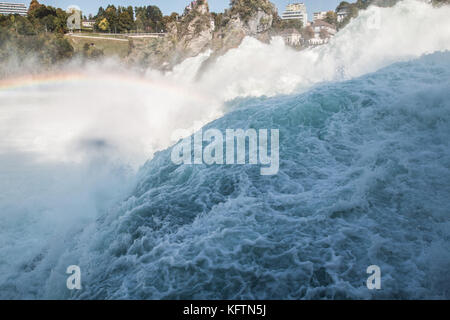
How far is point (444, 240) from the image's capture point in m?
4.08

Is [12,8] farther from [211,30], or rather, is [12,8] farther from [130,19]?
[211,30]

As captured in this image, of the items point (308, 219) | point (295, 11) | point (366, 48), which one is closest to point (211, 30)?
point (366, 48)

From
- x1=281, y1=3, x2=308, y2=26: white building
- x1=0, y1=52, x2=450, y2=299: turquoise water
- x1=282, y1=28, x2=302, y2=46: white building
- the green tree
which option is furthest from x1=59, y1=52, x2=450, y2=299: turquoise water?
x1=281, y1=3, x2=308, y2=26: white building

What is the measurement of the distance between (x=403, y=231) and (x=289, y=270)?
5.34ft

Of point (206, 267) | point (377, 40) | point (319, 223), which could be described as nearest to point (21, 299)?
point (206, 267)

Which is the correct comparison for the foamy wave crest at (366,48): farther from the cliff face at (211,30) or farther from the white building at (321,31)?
the white building at (321,31)

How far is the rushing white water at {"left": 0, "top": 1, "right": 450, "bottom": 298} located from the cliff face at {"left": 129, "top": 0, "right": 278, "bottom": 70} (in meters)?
24.5

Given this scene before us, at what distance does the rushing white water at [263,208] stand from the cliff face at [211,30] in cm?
2446

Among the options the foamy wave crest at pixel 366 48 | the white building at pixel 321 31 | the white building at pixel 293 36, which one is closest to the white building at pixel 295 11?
the white building at pixel 321 31

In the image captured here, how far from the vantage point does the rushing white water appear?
13.1ft

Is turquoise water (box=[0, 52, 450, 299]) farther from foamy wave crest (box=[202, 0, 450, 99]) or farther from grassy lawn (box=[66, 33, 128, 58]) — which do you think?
grassy lawn (box=[66, 33, 128, 58])

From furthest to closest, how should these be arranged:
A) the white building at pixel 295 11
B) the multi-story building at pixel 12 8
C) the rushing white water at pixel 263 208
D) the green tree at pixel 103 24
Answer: the multi-story building at pixel 12 8, the white building at pixel 295 11, the green tree at pixel 103 24, the rushing white water at pixel 263 208

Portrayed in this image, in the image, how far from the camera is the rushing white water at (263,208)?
401cm

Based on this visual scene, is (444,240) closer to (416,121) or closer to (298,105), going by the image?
Answer: (416,121)
